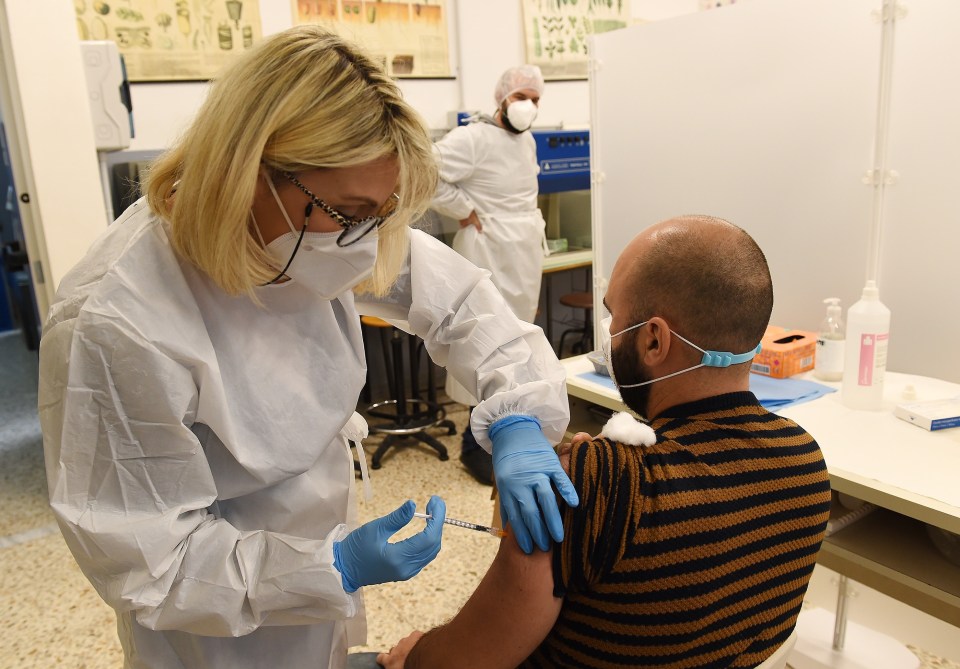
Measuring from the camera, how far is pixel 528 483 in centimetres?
90

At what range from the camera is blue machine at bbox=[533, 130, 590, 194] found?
12.8 ft

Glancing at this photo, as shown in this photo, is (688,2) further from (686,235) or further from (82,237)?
(686,235)

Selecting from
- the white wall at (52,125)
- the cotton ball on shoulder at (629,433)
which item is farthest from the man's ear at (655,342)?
the white wall at (52,125)

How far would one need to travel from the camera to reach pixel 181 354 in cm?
82

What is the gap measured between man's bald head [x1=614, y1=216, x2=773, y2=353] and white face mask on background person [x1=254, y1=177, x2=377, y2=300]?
0.40m

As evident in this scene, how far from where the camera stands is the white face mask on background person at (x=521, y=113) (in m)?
3.32

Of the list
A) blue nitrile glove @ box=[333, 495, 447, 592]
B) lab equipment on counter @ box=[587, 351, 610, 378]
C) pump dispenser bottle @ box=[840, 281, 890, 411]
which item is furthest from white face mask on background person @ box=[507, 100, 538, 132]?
blue nitrile glove @ box=[333, 495, 447, 592]

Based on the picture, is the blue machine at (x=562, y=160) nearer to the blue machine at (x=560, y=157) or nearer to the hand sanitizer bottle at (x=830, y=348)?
the blue machine at (x=560, y=157)

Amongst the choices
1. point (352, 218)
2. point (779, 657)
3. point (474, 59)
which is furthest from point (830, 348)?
point (474, 59)

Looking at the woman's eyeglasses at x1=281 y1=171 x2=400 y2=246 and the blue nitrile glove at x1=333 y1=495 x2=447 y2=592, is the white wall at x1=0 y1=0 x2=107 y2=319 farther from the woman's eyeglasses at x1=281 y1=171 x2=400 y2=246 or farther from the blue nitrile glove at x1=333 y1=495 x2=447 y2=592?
the blue nitrile glove at x1=333 y1=495 x2=447 y2=592

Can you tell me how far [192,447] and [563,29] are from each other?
14.9ft

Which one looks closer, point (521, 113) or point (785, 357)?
point (785, 357)

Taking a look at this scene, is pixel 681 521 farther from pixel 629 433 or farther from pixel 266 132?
pixel 266 132

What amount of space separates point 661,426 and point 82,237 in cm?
232
